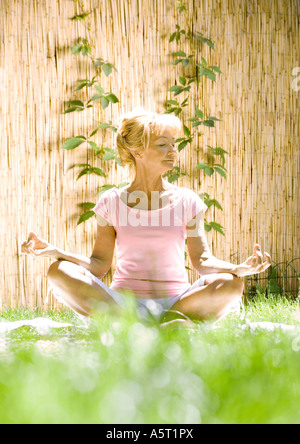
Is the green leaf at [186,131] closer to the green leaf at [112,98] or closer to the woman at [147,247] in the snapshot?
the green leaf at [112,98]

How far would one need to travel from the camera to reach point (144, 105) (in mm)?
3668

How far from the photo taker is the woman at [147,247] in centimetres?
243

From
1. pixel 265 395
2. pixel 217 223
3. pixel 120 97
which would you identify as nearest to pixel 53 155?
pixel 120 97

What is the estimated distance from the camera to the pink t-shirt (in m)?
2.63

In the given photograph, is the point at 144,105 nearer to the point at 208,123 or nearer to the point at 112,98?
the point at 112,98

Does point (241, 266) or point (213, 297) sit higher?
point (241, 266)

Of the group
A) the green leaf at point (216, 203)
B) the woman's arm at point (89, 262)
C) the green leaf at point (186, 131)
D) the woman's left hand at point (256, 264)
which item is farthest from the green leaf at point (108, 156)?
the woman's left hand at point (256, 264)

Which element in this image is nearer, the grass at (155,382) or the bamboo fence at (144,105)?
the grass at (155,382)

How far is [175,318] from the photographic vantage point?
243 centimetres

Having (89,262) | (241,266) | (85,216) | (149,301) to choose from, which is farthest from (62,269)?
(85,216)

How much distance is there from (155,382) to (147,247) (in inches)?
60.3

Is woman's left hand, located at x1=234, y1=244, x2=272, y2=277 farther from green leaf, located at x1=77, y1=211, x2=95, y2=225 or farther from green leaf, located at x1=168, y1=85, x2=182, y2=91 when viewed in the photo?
green leaf, located at x1=168, y1=85, x2=182, y2=91

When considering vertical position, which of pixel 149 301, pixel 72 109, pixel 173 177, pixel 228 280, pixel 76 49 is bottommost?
pixel 149 301

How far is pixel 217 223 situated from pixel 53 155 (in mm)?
1193
